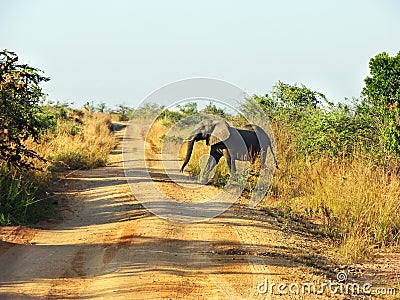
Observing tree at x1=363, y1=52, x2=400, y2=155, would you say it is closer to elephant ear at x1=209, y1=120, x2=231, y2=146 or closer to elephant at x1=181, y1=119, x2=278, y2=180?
elephant at x1=181, y1=119, x2=278, y2=180

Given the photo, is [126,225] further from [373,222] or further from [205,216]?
[373,222]

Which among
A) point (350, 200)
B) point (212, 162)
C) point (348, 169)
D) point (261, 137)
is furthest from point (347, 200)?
point (261, 137)

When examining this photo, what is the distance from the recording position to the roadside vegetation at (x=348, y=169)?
25.6ft

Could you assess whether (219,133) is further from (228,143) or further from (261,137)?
(261,137)

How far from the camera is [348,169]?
9.09 meters

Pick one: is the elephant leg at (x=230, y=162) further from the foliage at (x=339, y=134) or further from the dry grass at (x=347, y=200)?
the foliage at (x=339, y=134)

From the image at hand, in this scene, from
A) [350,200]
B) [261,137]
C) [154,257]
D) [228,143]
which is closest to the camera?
[154,257]

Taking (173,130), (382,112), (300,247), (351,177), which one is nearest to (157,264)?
(300,247)

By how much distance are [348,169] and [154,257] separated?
4200mm

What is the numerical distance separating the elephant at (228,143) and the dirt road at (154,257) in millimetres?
2699

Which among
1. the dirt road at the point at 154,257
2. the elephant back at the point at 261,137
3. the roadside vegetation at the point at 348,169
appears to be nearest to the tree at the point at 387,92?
the roadside vegetation at the point at 348,169

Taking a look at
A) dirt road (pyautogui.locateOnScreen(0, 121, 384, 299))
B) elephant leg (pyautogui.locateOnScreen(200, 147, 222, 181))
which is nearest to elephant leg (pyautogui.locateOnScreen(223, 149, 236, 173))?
elephant leg (pyautogui.locateOnScreen(200, 147, 222, 181))

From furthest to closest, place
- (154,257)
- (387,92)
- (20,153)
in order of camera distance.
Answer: (387,92) → (20,153) → (154,257)

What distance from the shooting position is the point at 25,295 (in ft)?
16.9
